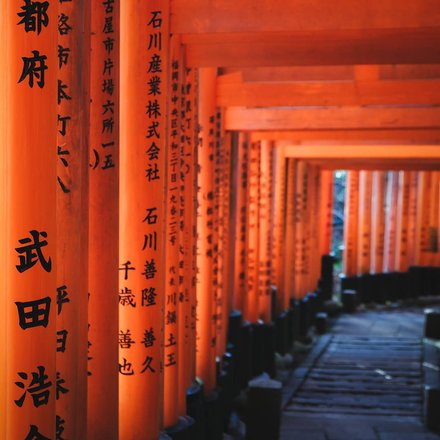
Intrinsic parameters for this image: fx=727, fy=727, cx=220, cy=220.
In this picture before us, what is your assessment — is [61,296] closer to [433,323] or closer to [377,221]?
[433,323]

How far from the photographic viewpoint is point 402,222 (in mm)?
18656

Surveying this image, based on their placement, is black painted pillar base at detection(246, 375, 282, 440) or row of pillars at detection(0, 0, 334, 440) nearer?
row of pillars at detection(0, 0, 334, 440)

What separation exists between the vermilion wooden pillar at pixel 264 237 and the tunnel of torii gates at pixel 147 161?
36cm

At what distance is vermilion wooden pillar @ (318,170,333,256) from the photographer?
1784cm

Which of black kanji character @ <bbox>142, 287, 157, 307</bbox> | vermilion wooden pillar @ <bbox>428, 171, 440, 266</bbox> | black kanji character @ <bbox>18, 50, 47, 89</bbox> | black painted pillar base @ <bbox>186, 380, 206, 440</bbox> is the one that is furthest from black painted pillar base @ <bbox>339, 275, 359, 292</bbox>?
black kanji character @ <bbox>18, 50, 47, 89</bbox>

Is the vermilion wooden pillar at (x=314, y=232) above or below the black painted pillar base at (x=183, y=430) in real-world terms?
above

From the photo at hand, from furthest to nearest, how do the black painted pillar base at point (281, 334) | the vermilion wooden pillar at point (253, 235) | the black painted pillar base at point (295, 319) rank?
the black painted pillar base at point (295, 319)
the black painted pillar base at point (281, 334)
the vermilion wooden pillar at point (253, 235)

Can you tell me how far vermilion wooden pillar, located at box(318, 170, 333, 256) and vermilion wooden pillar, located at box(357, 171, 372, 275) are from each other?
78 centimetres

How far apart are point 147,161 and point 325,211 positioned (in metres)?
13.7

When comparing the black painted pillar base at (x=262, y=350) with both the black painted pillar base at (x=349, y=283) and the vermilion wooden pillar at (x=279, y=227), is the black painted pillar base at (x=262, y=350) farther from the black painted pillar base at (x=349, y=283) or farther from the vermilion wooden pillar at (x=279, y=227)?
the black painted pillar base at (x=349, y=283)

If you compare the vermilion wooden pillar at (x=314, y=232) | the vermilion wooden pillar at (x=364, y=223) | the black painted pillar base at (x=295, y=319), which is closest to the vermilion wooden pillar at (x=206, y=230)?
the black painted pillar base at (x=295, y=319)

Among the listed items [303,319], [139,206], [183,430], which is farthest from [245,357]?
[139,206]

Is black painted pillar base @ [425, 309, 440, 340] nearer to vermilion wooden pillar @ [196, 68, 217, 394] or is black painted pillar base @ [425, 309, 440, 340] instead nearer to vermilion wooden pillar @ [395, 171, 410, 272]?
vermilion wooden pillar @ [196, 68, 217, 394]

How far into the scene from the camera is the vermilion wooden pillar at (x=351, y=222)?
1816cm
